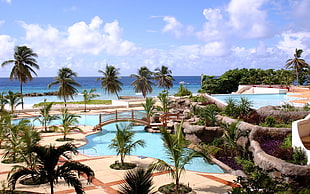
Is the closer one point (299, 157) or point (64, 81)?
point (299, 157)

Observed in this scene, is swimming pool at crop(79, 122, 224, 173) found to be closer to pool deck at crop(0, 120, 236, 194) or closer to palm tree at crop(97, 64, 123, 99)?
pool deck at crop(0, 120, 236, 194)

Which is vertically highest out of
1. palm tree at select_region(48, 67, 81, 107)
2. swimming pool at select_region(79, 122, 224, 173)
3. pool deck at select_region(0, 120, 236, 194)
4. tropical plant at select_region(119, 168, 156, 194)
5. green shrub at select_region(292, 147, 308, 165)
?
palm tree at select_region(48, 67, 81, 107)

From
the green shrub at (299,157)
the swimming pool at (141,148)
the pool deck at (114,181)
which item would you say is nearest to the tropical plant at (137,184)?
the pool deck at (114,181)

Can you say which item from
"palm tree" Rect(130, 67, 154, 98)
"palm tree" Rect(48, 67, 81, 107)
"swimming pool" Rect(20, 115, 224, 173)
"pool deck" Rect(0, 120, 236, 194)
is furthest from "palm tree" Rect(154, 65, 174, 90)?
"pool deck" Rect(0, 120, 236, 194)

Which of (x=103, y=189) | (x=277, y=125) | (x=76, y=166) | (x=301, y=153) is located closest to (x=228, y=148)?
(x=277, y=125)

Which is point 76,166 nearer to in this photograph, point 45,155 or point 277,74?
point 45,155

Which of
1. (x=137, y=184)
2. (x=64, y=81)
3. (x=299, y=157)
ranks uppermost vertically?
(x=64, y=81)

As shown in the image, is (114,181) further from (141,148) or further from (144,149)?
(141,148)

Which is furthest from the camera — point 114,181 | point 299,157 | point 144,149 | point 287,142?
point 144,149

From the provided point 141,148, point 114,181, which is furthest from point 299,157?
point 141,148

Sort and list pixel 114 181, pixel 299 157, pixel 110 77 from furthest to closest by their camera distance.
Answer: pixel 110 77 → pixel 299 157 → pixel 114 181

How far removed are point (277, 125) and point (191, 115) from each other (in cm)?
619

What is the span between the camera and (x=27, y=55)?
974 inches

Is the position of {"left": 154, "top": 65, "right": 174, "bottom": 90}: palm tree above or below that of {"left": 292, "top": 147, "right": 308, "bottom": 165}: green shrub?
above
